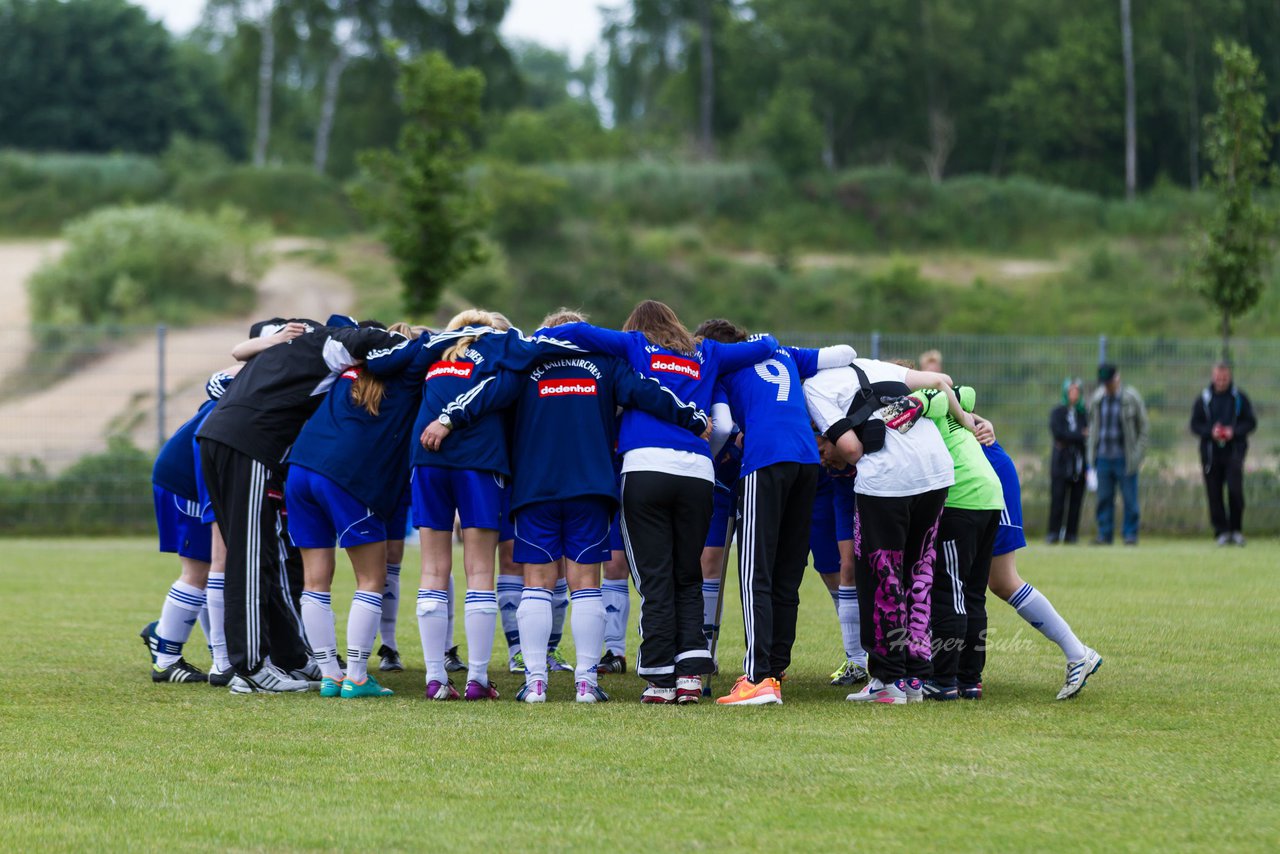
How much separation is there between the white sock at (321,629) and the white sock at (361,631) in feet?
0.59

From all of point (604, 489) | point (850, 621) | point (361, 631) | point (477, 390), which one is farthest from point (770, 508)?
point (361, 631)

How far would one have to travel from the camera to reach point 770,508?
23.7ft

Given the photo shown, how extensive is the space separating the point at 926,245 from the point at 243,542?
40.4 m

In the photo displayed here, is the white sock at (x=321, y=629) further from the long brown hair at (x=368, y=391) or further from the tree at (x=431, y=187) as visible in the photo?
the tree at (x=431, y=187)

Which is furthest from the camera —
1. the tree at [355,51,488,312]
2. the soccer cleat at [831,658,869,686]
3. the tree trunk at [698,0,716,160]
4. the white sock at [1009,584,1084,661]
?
the tree trunk at [698,0,716,160]

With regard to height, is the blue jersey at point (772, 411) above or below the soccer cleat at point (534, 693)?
above

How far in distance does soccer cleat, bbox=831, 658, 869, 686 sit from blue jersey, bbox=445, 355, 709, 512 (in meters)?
1.73

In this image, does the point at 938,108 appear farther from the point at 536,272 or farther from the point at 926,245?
the point at 536,272

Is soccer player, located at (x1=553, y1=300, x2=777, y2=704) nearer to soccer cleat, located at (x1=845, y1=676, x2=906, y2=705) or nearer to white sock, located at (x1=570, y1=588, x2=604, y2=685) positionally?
white sock, located at (x1=570, y1=588, x2=604, y2=685)

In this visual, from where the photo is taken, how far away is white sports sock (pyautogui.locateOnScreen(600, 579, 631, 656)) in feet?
28.4

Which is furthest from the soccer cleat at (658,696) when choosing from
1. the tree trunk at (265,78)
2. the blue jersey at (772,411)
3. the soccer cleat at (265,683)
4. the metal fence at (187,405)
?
the tree trunk at (265,78)

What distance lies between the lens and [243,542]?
763 cm

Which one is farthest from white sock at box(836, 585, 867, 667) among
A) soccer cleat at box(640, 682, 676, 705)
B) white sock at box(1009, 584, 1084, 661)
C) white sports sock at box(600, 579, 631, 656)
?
soccer cleat at box(640, 682, 676, 705)

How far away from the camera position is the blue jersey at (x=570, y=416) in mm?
7129
